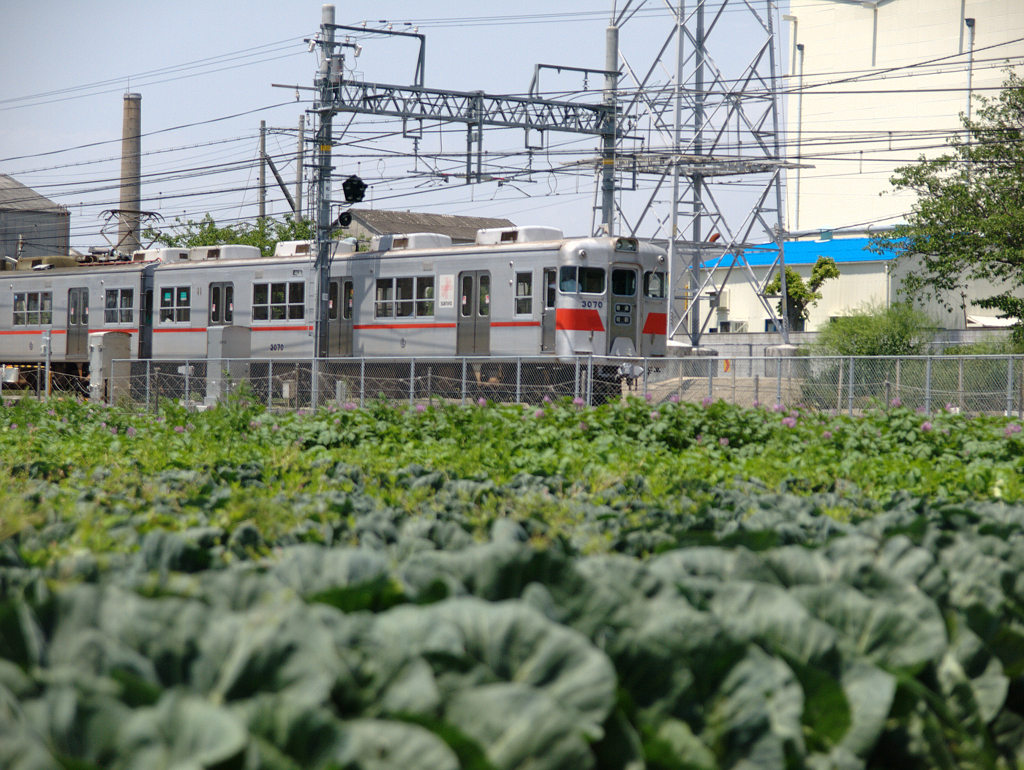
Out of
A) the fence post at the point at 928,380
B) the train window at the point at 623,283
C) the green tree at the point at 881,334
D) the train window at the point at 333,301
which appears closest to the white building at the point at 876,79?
the green tree at the point at 881,334

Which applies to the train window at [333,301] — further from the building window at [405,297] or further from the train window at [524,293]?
the train window at [524,293]

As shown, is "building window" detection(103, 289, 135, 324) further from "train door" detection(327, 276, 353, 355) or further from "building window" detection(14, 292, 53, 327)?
"train door" detection(327, 276, 353, 355)

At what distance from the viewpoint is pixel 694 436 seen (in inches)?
435

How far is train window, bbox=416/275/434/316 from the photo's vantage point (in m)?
24.1

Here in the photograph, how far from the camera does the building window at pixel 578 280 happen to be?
22.6 metres

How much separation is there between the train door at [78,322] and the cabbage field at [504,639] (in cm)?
2786

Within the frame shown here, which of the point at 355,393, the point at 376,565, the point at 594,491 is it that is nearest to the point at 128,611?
the point at 376,565

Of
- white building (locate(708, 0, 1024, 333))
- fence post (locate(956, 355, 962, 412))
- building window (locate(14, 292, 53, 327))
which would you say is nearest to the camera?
fence post (locate(956, 355, 962, 412))

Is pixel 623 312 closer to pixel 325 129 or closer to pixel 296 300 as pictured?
pixel 296 300

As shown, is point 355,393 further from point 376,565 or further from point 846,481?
point 376,565

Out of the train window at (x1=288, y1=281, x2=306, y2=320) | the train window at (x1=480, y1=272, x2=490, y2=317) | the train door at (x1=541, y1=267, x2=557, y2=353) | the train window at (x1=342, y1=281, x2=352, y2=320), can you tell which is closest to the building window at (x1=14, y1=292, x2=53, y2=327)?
the train window at (x1=288, y1=281, x2=306, y2=320)

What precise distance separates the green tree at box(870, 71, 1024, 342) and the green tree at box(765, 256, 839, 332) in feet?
63.6

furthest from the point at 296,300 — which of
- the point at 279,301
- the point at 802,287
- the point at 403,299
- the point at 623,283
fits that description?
the point at 802,287

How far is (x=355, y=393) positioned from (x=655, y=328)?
6904 mm
